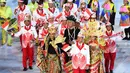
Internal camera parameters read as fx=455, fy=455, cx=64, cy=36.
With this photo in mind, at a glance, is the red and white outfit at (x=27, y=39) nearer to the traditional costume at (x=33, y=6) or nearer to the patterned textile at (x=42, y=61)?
the patterned textile at (x=42, y=61)

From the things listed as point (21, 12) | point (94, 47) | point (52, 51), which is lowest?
point (52, 51)

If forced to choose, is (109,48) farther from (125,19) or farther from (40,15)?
(125,19)

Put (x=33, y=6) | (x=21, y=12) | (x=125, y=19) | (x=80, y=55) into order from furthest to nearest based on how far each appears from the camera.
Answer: (x=125, y=19) < (x=33, y=6) < (x=21, y=12) < (x=80, y=55)

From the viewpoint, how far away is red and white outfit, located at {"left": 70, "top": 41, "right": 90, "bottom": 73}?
359 inches

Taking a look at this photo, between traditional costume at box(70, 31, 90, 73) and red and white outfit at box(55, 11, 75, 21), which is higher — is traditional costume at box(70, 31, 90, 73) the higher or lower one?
the lower one

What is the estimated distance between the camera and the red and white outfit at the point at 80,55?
9125mm

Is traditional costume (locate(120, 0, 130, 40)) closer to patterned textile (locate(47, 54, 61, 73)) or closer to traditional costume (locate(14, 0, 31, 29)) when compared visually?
traditional costume (locate(14, 0, 31, 29))

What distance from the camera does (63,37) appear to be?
9.86 meters

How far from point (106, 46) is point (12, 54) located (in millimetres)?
3557

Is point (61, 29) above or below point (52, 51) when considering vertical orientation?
above

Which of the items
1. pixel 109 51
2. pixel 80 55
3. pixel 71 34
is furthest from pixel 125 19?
pixel 80 55

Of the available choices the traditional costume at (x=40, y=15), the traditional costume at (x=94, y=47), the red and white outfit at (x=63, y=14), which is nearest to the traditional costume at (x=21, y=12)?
the traditional costume at (x=40, y=15)

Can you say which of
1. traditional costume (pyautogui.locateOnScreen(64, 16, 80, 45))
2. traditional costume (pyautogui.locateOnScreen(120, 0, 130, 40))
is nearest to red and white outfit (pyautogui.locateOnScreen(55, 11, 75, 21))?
traditional costume (pyautogui.locateOnScreen(64, 16, 80, 45))

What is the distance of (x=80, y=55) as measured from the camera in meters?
9.16
